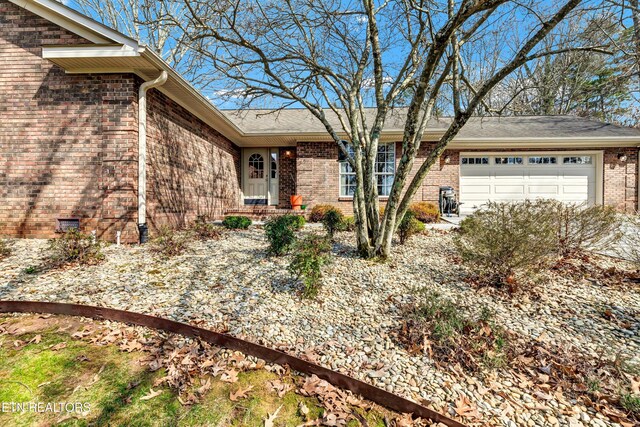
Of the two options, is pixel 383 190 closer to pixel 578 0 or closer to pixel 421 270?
pixel 421 270

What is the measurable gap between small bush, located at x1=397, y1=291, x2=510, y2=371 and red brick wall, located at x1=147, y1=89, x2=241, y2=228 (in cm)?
530

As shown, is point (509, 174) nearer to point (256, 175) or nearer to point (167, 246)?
point (256, 175)

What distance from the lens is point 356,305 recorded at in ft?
10.0

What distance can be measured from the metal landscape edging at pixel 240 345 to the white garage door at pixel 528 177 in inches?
388

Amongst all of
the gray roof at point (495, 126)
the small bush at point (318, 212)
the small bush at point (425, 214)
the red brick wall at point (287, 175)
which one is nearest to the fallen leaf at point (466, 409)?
the small bush at point (425, 214)

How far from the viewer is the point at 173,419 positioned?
1705mm

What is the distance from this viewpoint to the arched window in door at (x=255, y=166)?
451 inches

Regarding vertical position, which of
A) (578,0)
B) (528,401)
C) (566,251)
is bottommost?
(528,401)

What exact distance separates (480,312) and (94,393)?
3.33 meters

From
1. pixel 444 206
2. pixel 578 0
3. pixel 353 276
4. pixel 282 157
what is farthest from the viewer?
pixel 282 157

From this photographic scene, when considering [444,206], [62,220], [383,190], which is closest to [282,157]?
[383,190]

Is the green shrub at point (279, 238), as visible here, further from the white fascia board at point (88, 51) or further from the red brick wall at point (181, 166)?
the white fascia board at point (88, 51)

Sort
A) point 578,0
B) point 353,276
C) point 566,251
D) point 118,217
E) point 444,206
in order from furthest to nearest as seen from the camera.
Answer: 1. point 444,206
2. point 118,217
3. point 566,251
4. point 353,276
5. point 578,0

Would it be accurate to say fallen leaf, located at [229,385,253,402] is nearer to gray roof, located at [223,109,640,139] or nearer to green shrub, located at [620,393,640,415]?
green shrub, located at [620,393,640,415]
